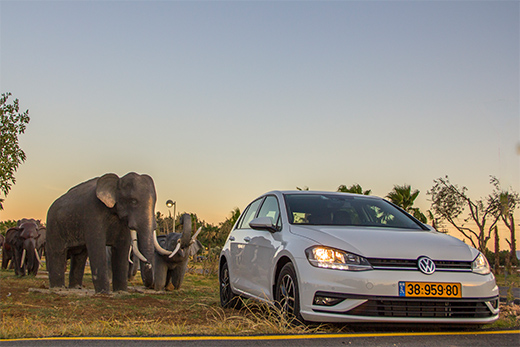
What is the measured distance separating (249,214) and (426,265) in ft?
12.2

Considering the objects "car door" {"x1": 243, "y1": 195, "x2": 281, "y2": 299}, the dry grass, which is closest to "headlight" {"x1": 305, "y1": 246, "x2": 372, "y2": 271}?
the dry grass

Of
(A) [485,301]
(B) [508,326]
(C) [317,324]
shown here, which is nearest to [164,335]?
(C) [317,324]

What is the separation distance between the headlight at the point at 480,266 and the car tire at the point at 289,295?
5.89ft

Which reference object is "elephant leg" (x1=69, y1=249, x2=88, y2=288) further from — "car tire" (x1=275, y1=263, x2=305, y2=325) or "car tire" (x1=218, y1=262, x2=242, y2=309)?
"car tire" (x1=275, y1=263, x2=305, y2=325)

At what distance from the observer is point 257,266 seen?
7.66m

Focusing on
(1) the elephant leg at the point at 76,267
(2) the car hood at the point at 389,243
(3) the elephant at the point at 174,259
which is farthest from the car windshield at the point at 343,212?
(1) the elephant leg at the point at 76,267

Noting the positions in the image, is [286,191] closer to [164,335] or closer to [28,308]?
[164,335]

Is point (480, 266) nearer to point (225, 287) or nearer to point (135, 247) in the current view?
point (225, 287)

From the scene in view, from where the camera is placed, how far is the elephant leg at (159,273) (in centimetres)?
1443

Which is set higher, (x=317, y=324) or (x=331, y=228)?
(x=331, y=228)

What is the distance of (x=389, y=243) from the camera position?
616 centimetres

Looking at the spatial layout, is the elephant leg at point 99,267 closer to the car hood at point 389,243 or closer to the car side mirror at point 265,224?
the car side mirror at point 265,224

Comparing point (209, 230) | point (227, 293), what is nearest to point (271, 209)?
point (227, 293)

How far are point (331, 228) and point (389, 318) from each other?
1.29 meters
